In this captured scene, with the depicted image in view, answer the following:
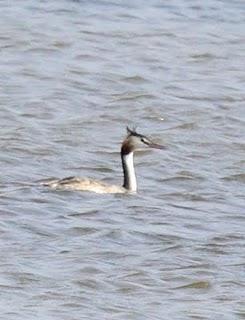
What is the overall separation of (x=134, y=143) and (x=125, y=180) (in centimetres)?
59

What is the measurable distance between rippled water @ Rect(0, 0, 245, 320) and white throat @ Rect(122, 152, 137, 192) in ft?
0.42

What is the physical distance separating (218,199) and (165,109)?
3.13 metres

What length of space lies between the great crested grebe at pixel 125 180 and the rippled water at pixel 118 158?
0.09 meters

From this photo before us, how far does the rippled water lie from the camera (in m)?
10.5

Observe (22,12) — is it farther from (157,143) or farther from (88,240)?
(88,240)

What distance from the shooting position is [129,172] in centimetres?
1384

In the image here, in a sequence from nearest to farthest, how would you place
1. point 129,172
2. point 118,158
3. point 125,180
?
1. point 125,180
2. point 129,172
3. point 118,158

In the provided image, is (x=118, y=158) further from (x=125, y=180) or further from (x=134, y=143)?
(x=125, y=180)

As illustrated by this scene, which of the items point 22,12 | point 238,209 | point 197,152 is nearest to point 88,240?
point 238,209

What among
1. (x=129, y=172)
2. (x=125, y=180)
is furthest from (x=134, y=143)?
(x=125, y=180)

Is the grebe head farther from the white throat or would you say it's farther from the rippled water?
the rippled water

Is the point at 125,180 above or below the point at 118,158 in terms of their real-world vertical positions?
above

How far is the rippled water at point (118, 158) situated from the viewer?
10523mm

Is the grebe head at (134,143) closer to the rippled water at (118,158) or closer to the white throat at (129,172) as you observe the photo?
the white throat at (129,172)
